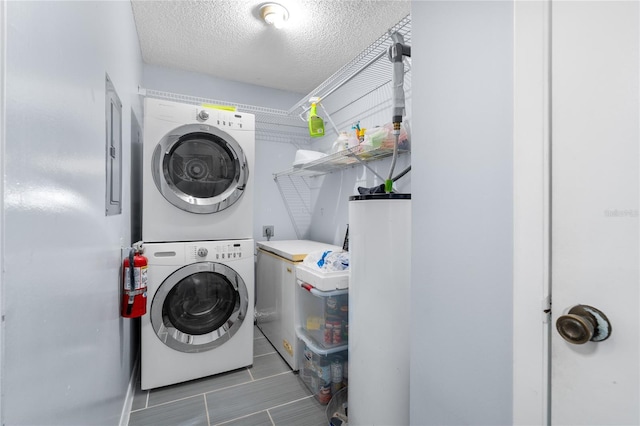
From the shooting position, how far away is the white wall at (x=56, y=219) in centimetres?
50

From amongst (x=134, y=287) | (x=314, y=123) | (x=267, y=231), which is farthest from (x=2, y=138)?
(x=267, y=231)

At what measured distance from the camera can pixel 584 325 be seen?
1.89 ft

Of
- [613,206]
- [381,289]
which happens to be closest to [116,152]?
[381,289]

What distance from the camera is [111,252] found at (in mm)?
1239

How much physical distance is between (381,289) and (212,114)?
5.17ft

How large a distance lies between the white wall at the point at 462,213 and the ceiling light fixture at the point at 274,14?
1.15 m

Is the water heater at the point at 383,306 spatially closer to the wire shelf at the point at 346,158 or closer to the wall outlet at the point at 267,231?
the wire shelf at the point at 346,158

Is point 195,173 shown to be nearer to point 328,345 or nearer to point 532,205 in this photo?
point 328,345

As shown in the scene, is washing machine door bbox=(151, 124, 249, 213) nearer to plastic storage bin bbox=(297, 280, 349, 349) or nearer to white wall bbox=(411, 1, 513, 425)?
plastic storage bin bbox=(297, 280, 349, 349)

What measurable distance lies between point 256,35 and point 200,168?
3.43ft

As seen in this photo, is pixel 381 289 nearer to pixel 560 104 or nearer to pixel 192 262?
pixel 560 104

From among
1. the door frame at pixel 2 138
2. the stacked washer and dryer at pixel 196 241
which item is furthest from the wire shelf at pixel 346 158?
the door frame at pixel 2 138

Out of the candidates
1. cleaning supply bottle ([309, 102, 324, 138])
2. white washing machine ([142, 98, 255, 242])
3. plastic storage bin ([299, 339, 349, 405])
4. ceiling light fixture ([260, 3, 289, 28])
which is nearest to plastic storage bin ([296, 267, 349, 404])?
plastic storage bin ([299, 339, 349, 405])

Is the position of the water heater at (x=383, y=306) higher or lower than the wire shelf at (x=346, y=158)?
lower
